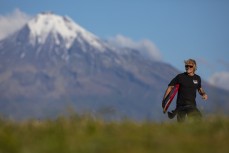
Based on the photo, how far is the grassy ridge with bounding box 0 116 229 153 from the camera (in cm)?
549

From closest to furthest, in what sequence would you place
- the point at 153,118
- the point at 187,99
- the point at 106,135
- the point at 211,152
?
the point at 211,152
the point at 106,135
the point at 153,118
the point at 187,99

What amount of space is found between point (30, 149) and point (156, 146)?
3.44 feet

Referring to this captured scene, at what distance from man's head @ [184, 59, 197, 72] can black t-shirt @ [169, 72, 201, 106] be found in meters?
0.17

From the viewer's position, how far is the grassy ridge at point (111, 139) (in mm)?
5492

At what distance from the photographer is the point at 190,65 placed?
47.5ft

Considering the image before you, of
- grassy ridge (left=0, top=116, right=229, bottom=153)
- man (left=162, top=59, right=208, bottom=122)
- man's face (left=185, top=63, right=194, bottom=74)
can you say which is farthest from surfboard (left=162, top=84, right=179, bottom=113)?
grassy ridge (left=0, top=116, right=229, bottom=153)

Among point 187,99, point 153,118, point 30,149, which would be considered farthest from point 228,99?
point 187,99

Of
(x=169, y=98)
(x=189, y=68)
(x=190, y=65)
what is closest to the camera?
(x=169, y=98)

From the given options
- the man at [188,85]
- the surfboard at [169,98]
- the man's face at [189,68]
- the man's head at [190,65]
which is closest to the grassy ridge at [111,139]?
the surfboard at [169,98]

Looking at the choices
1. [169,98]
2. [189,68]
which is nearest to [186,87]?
[189,68]

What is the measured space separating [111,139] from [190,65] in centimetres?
865

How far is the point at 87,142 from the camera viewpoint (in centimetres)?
584

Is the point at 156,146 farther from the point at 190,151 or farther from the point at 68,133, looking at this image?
the point at 68,133

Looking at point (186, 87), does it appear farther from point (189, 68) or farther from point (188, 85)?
point (189, 68)
